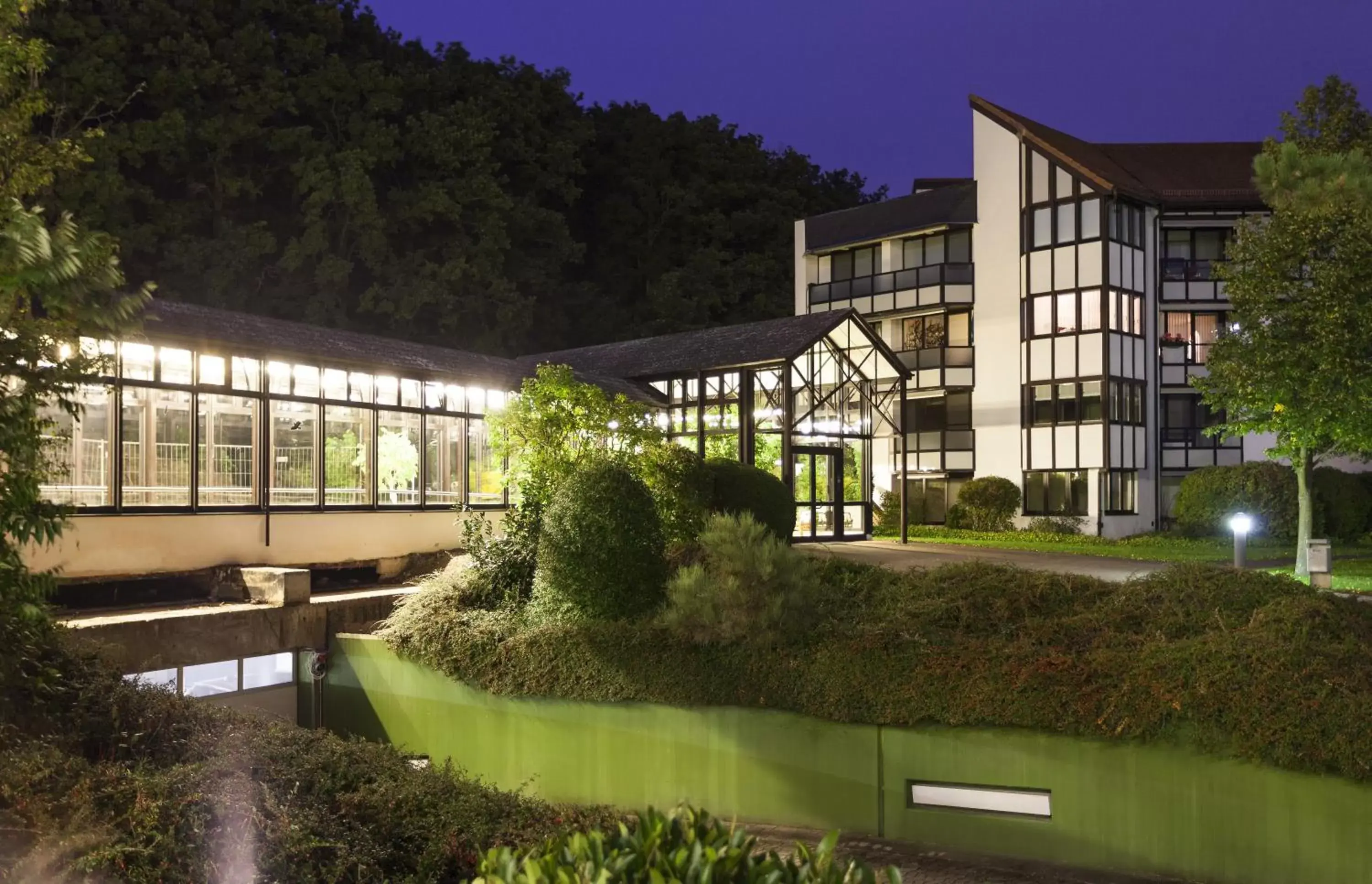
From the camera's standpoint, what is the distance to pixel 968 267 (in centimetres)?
3553

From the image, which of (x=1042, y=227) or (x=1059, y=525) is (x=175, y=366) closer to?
(x=1059, y=525)

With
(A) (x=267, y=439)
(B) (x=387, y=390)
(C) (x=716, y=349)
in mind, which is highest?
(C) (x=716, y=349)

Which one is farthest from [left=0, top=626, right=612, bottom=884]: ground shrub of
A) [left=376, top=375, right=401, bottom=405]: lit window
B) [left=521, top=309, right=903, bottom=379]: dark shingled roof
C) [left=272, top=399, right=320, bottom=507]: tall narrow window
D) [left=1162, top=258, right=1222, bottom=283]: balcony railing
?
[left=1162, top=258, right=1222, bottom=283]: balcony railing

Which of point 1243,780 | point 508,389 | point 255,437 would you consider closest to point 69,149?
point 1243,780

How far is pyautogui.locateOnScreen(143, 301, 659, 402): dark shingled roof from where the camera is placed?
1661cm

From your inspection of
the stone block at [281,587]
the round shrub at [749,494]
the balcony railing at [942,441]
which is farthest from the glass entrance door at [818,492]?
the stone block at [281,587]

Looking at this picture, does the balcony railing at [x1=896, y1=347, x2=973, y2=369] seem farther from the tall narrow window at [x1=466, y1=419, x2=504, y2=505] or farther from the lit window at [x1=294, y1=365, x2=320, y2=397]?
the lit window at [x1=294, y1=365, x2=320, y2=397]

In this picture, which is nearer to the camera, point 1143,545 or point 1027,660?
point 1027,660

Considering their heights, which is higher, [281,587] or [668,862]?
[668,862]

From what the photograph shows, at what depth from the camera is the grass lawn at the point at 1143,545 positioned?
24266 millimetres

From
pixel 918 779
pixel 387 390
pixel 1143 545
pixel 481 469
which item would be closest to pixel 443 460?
pixel 481 469

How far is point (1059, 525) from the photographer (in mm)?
32062

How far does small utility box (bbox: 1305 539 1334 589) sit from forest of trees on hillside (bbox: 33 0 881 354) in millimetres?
23722

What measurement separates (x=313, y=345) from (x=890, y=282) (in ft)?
74.4
